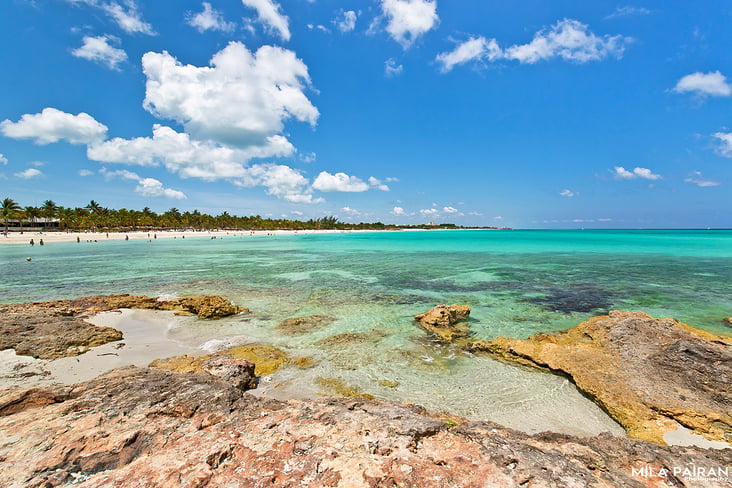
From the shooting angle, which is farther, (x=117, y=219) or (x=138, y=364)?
(x=117, y=219)

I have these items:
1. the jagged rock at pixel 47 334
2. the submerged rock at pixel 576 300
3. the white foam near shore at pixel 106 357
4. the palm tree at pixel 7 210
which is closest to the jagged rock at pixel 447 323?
the submerged rock at pixel 576 300

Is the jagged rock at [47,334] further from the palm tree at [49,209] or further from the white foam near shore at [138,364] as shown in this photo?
the palm tree at [49,209]

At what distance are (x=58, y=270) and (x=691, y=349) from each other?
38853 millimetres

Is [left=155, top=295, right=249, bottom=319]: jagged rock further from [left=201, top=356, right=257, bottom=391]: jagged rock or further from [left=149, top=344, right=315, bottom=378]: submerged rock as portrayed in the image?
[left=201, top=356, right=257, bottom=391]: jagged rock

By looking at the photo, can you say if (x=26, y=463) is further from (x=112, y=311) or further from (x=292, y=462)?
(x=112, y=311)

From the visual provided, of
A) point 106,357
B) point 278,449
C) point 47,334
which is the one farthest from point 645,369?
A: point 47,334

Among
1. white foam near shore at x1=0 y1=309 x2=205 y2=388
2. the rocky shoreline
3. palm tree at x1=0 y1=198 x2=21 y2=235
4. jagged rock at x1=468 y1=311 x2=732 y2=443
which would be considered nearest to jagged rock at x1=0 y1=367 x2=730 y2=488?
the rocky shoreline

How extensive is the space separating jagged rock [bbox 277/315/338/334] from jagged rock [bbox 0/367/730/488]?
6615mm

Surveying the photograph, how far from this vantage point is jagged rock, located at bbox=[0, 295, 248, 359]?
8.32m

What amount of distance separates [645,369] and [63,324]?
55.1ft

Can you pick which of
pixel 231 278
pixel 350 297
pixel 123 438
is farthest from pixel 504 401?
pixel 231 278

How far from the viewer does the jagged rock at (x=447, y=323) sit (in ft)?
34.5

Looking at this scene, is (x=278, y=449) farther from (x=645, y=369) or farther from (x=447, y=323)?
(x=447, y=323)

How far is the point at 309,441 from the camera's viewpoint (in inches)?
141
